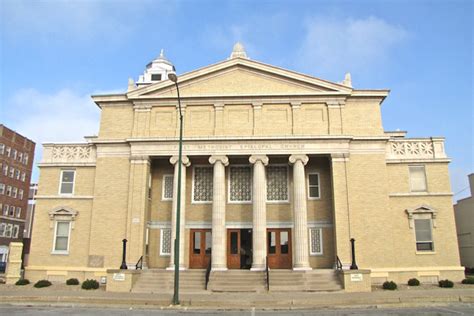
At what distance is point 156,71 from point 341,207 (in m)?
37.9

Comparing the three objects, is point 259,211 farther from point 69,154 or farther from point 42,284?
point 69,154

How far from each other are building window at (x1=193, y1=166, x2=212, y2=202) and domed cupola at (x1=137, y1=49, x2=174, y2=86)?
30059 millimetres

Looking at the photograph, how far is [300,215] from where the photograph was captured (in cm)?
2695

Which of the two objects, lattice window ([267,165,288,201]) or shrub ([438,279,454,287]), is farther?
lattice window ([267,165,288,201])

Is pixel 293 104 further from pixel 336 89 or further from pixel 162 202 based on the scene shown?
pixel 162 202

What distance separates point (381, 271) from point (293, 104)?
38.9ft

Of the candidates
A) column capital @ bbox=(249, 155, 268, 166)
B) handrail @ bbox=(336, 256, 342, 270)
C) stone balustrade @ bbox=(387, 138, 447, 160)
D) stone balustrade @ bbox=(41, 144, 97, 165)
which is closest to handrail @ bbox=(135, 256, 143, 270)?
stone balustrade @ bbox=(41, 144, 97, 165)

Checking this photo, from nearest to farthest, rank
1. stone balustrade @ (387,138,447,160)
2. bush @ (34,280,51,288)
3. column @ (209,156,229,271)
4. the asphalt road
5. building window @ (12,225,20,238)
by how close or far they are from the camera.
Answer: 1. the asphalt road
2. bush @ (34,280,51,288)
3. column @ (209,156,229,271)
4. stone balustrade @ (387,138,447,160)
5. building window @ (12,225,20,238)

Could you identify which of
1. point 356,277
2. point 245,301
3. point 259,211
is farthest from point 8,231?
point 356,277

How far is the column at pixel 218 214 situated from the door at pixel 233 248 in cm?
71

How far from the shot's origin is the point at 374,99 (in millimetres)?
29094

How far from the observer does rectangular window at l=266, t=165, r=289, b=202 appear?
1153 inches

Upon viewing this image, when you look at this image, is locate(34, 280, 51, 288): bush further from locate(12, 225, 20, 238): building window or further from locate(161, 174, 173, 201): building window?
locate(12, 225, 20, 238): building window

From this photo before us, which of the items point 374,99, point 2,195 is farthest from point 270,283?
point 2,195
